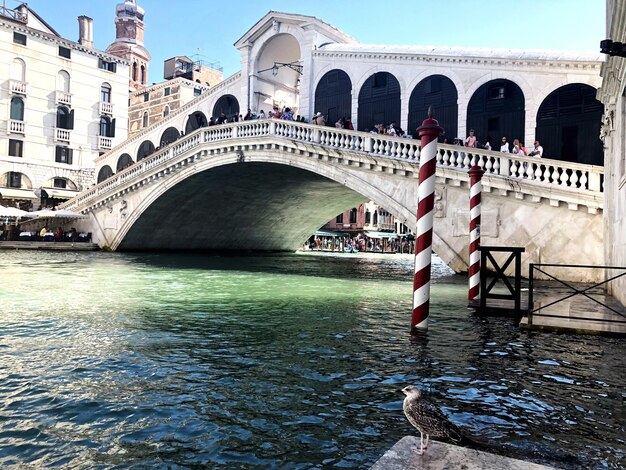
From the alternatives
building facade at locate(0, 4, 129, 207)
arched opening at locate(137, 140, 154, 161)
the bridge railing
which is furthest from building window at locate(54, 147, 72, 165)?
the bridge railing

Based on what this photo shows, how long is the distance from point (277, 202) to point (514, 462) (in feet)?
78.3

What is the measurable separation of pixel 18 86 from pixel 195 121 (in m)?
10.3

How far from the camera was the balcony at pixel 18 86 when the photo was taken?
27.7 metres

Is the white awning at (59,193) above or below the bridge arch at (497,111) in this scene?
below

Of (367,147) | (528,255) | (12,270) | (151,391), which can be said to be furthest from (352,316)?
(12,270)

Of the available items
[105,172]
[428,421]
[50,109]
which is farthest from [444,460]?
[50,109]

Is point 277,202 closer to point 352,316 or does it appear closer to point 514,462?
point 352,316

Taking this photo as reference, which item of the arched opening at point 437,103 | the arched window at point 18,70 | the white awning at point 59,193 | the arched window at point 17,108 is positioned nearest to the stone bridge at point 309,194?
the arched opening at point 437,103

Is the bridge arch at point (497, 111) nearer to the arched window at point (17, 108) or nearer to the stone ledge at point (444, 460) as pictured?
the stone ledge at point (444, 460)

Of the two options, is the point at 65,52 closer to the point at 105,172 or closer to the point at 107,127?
the point at 107,127

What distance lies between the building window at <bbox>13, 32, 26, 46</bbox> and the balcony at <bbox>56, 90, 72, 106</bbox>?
2959 millimetres

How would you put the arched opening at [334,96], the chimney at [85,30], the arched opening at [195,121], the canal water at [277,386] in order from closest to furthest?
the canal water at [277,386]
the arched opening at [334,96]
the arched opening at [195,121]
the chimney at [85,30]

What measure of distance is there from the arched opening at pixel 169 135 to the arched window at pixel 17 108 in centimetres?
796

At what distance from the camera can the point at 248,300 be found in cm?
871
